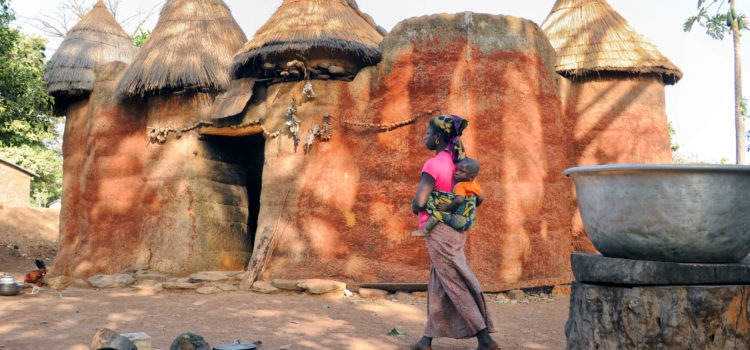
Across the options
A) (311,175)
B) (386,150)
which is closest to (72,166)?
(311,175)

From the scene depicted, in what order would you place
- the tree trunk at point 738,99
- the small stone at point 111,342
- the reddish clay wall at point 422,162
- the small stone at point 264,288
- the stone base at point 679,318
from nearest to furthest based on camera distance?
the stone base at point 679,318
the small stone at point 111,342
the reddish clay wall at point 422,162
the small stone at point 264,288
the tree trunk at point 738,99

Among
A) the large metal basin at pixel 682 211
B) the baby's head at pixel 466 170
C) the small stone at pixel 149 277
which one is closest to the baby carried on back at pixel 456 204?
the baby's head at pixel 466 170

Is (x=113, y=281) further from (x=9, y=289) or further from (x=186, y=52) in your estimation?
(x=186, y=52)

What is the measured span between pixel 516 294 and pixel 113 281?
206 inches

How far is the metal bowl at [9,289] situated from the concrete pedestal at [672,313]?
648cm

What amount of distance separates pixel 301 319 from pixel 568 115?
4.59 meters

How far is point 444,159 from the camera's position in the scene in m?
3.75

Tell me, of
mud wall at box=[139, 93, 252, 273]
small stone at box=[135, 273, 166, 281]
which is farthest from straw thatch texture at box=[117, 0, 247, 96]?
small stone at box=[135, 273, 166, 281]

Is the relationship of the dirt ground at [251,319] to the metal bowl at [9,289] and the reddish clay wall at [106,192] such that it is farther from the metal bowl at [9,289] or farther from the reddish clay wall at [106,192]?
the reddish clay wall at [106,192]

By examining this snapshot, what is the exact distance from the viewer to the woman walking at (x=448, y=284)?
3.55m

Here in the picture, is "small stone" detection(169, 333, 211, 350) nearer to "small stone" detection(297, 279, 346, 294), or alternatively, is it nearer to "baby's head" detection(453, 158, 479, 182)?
"baby's head" detection(453, 158, 479, 182)

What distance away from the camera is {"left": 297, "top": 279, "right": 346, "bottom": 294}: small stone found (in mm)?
6434

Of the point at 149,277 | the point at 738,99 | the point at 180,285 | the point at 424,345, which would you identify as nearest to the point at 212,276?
the point at 180,285

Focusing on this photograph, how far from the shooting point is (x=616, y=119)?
746 cm
